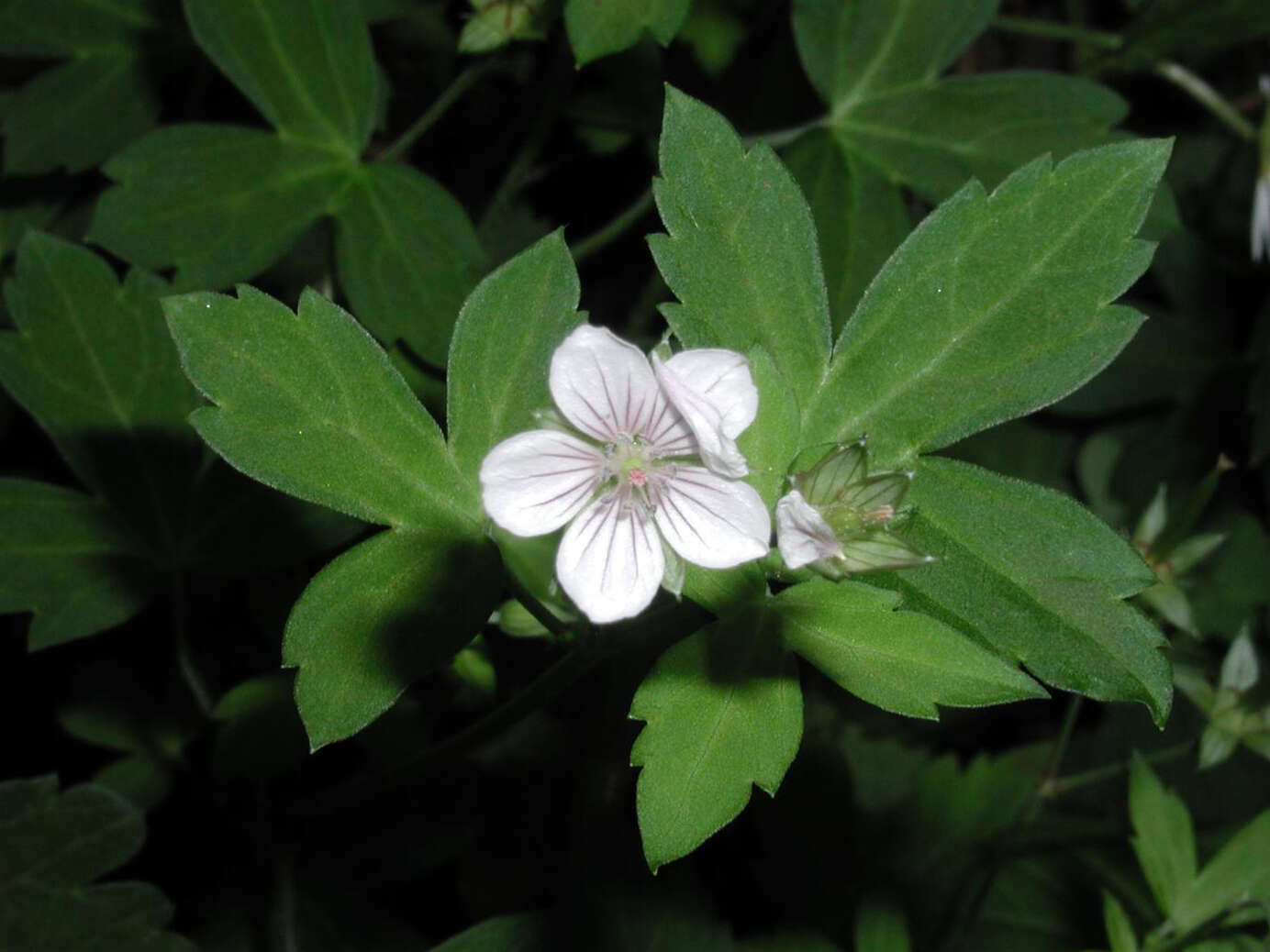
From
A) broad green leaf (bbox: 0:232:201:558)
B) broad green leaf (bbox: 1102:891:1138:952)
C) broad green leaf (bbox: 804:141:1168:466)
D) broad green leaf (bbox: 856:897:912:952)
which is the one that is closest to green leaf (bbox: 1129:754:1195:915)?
broad green leaf (bbox: 1102:891:1138:952)

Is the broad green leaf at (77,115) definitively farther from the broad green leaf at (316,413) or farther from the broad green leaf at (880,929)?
the broad green leaf at (880,929)

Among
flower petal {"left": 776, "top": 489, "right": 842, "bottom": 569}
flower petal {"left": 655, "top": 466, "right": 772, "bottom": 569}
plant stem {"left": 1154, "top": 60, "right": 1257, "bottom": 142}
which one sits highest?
flower petal {"left": 776, "top": 489, "right": 842, "bottom": 569}

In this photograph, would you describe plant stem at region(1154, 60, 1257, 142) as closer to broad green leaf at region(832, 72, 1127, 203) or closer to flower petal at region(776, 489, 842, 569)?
broad green leaf at region(832, 72, 1127, 203)

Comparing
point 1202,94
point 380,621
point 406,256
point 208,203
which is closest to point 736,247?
point 380,621

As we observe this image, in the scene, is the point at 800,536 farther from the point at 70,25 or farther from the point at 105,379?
the point at 70,25

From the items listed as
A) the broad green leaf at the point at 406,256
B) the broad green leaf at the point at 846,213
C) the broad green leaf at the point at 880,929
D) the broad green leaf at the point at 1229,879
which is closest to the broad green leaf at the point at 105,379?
the broad green leaf at the point at 406,256

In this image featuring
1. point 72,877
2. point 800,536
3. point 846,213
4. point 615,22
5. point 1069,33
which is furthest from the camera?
point 1069,33

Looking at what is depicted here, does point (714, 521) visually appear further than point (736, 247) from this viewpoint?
No
